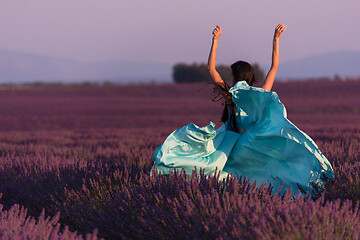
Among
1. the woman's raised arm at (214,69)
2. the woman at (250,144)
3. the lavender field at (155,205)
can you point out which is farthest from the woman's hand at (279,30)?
the lavender field at (155,205)

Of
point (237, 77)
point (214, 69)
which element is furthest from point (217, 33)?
point (237, 77)

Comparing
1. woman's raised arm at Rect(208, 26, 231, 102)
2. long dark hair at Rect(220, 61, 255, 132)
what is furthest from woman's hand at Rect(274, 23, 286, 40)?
woman's raised arm at Rect(208, 26, 231, 102)

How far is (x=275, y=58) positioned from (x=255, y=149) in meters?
0.93

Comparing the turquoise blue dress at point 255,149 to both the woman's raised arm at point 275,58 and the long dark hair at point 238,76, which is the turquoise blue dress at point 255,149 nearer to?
the long dark hair at point 238,76

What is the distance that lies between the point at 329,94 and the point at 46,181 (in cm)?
2752

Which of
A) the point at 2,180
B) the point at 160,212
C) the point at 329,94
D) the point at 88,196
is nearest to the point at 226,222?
the point at 160,212

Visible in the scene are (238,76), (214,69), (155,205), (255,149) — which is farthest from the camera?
(238,76)

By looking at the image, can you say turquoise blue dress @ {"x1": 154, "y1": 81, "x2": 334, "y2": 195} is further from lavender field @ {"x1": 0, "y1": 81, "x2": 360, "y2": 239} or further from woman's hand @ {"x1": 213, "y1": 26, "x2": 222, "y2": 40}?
woman's hand @ {"x1": 213, "y1": 26, "x2": 222, "y2": 40}

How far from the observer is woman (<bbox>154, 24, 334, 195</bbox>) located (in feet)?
12.5

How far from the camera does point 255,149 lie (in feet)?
13.2

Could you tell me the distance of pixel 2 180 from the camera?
5.16 meters

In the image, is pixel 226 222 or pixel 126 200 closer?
pixel 226 222

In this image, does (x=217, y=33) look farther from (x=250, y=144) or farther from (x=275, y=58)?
(x=250, y=144)

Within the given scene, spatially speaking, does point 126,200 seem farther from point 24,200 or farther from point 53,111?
point 53,111
